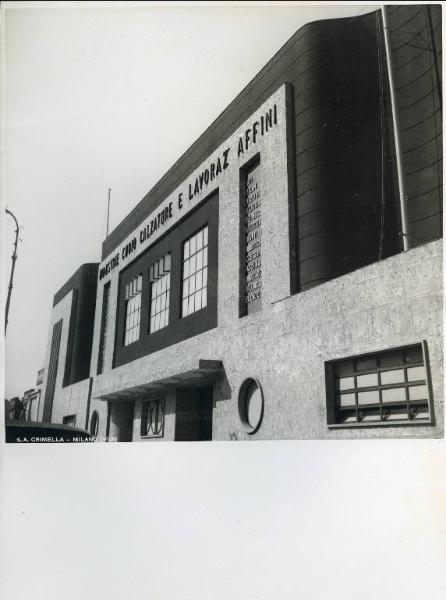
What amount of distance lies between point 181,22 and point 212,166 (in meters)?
3.92

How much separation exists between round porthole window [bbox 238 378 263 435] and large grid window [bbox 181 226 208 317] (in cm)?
209

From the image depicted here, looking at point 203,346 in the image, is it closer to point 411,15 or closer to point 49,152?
point 49,152

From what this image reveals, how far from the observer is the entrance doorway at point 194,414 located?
6.41m

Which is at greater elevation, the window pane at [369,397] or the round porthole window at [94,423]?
the window pane at [369,397]

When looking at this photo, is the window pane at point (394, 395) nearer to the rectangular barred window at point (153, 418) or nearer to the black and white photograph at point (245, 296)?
the black and white photograph at point (245, 296)

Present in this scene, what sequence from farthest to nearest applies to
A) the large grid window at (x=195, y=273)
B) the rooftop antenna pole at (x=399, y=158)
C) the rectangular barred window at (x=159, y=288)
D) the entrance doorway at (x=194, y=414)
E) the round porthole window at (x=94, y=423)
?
the rectangular barred window at (x=159, y=288), the large grid window at (x=195, y=273), the rooftop antenna pole at (x=399, y=158), the entrance doorway at (x=194, y=414), the round porthole window at (x=94, y=423)

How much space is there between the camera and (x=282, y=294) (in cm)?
749

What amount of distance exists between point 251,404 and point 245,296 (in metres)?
1.92

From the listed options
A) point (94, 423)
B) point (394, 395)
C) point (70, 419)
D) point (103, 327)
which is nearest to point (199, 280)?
point (103, 327)

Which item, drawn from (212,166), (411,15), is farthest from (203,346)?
(411,15)

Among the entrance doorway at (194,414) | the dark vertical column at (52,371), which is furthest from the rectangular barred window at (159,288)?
the dark vertical column at (52,371)

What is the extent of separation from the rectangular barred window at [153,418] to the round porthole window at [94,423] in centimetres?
75

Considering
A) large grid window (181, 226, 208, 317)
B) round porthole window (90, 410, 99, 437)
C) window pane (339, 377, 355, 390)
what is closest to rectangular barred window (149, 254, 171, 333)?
large grid window (181, 226, 208, 317)

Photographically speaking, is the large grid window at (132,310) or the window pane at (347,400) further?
the large grid window at (132,310)
